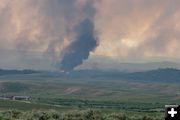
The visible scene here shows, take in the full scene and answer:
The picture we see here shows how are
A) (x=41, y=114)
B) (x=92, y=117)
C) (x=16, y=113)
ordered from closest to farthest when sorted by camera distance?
(x=41, y=114)
(x=92, y=117)
(x=16, y=113)

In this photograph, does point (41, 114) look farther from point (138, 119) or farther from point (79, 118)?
point (138, 119)

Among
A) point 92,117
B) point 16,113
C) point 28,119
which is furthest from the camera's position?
point 16,113

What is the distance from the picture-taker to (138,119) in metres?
73.8

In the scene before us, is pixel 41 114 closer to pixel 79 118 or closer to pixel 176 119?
pixel 79 118

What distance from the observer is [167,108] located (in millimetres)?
17922

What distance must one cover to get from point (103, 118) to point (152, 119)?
7915mm

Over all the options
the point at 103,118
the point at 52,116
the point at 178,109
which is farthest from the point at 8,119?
the point at 178,109

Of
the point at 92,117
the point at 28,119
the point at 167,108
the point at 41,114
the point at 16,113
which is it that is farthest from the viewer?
the point at 16,113

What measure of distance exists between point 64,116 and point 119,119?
7.84 meters

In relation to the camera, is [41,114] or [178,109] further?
[41,114]

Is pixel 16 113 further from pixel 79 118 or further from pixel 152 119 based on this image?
pixel 152 119

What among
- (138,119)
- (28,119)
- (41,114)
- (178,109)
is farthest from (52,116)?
(178,109)

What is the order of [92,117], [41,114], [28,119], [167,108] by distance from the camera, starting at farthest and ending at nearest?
[92,117] → [41,114] → [28,119] → [167,108]

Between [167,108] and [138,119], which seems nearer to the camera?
[167,108]
